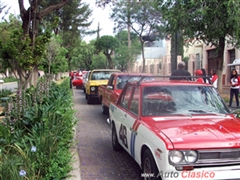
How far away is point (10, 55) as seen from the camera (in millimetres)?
11047

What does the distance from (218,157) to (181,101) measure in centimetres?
149

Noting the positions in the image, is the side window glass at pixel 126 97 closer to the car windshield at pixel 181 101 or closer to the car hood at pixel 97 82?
the car windshield at pixel 181 101

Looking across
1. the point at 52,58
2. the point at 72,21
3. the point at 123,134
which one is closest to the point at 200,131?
the point at 123,134

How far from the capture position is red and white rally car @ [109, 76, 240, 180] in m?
3.67

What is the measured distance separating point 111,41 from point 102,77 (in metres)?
22.8

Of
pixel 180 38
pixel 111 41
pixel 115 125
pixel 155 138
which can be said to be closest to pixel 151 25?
pixel 111 41

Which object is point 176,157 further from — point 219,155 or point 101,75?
point 101,75

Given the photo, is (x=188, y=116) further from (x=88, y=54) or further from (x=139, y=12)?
(x=88, y=54)

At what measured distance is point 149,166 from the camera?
4.17 metres

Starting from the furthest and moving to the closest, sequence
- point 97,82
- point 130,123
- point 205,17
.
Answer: point 97,82, point 205,17, point 130,123

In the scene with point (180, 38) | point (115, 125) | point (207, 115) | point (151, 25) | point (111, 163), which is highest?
point (151, 25)

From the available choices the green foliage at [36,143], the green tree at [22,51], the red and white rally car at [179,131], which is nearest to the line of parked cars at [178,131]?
the red and white rally car at [179,131]

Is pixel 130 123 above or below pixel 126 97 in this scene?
below

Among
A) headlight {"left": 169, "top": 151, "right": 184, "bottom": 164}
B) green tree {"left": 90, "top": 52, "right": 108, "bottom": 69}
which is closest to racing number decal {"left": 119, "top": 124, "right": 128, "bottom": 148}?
headlight {"left": 169, "top": 151, "right": 184, "bottom": 164}
